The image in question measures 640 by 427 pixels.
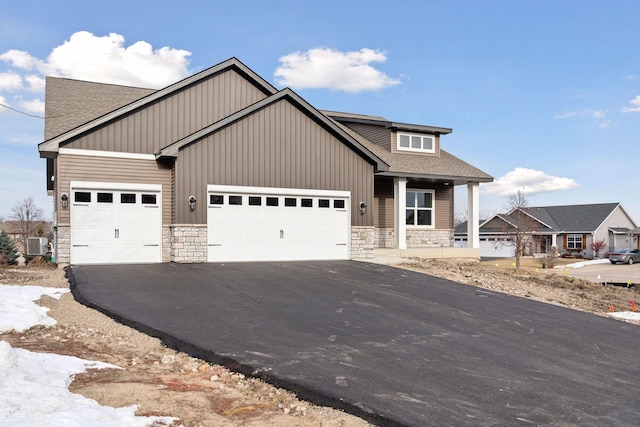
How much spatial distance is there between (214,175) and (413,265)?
7.29 m

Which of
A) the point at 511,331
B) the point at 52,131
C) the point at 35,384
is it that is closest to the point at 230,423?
the point at 35,384

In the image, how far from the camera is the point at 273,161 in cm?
1747

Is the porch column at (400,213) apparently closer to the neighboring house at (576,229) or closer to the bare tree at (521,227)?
the bare tree at (521,227)

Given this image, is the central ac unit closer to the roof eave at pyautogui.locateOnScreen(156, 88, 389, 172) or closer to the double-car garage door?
the double-car garage door

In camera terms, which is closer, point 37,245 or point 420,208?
point 37,245

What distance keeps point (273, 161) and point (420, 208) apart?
8.81 metres

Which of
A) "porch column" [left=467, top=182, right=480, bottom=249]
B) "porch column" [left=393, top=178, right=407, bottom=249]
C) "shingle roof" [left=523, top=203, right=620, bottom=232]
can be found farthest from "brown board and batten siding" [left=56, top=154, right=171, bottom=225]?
"shingle roof" [left=523, top=203, right=620, bottom=232]

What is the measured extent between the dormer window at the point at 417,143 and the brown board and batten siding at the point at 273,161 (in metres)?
5.51

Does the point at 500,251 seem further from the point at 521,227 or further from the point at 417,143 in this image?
the point at 417,143

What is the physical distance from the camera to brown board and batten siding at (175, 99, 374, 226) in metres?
16.2

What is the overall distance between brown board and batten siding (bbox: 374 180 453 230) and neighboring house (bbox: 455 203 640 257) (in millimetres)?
27426

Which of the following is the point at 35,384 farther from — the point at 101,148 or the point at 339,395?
the point at 101,148

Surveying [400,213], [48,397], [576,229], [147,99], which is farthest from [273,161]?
[576,229]

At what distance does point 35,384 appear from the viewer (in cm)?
501
